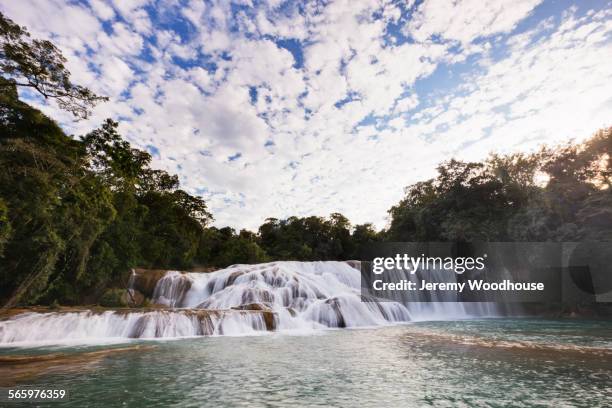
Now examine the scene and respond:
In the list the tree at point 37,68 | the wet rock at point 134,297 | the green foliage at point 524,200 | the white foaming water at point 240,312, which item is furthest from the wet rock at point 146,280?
the green foliage at point 524,200

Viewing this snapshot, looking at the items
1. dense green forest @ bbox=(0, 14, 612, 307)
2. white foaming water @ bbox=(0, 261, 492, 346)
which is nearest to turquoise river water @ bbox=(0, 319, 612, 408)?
white foaming water @ bbox=(0, 261, 492, 346)

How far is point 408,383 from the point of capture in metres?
4.96

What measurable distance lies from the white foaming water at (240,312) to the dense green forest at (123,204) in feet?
12.0

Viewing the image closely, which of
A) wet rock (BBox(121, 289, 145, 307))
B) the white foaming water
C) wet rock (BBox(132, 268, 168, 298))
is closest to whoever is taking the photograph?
the white foaming water

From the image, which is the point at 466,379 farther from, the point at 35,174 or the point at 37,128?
the point at 37,128

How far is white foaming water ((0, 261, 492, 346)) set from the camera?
10.2m

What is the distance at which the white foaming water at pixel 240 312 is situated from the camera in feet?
33.6
